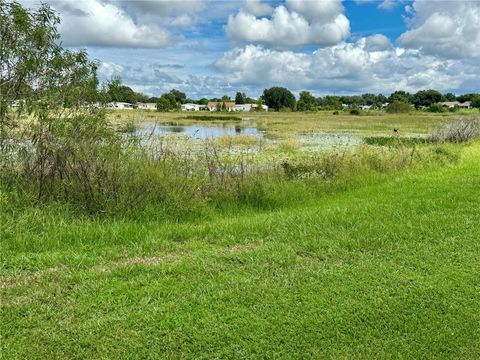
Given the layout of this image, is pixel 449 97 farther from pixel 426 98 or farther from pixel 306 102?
pixel 306 102

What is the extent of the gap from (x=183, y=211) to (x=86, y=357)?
4395 mm

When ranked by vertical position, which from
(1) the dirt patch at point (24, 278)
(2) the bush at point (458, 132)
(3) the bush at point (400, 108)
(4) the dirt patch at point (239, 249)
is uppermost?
(3) the bush at point (400, 108)

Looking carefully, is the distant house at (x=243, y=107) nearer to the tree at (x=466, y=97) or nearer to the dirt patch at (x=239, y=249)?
the tree at (x=466, y=97)

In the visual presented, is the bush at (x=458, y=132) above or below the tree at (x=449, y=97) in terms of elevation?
below

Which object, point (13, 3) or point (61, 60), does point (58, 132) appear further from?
point (13, 3)

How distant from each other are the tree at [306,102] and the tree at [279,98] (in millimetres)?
2391

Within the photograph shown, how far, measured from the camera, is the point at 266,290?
408cm

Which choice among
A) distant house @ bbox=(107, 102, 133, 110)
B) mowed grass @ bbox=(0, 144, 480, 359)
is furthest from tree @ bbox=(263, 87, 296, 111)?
mowed grass @ bbox=(0, 144, 480, 359)

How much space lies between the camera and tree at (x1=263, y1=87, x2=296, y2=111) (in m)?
123

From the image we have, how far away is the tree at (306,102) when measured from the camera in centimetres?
11494

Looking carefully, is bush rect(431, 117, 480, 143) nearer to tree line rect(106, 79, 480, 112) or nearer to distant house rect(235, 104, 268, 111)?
tree line rect(106, 79, 480, 112)

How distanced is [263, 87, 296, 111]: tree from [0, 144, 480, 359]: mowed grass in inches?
4570

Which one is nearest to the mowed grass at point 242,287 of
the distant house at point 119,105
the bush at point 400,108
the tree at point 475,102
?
the distant house at point 119,105

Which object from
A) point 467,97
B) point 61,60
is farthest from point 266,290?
point 467,97
